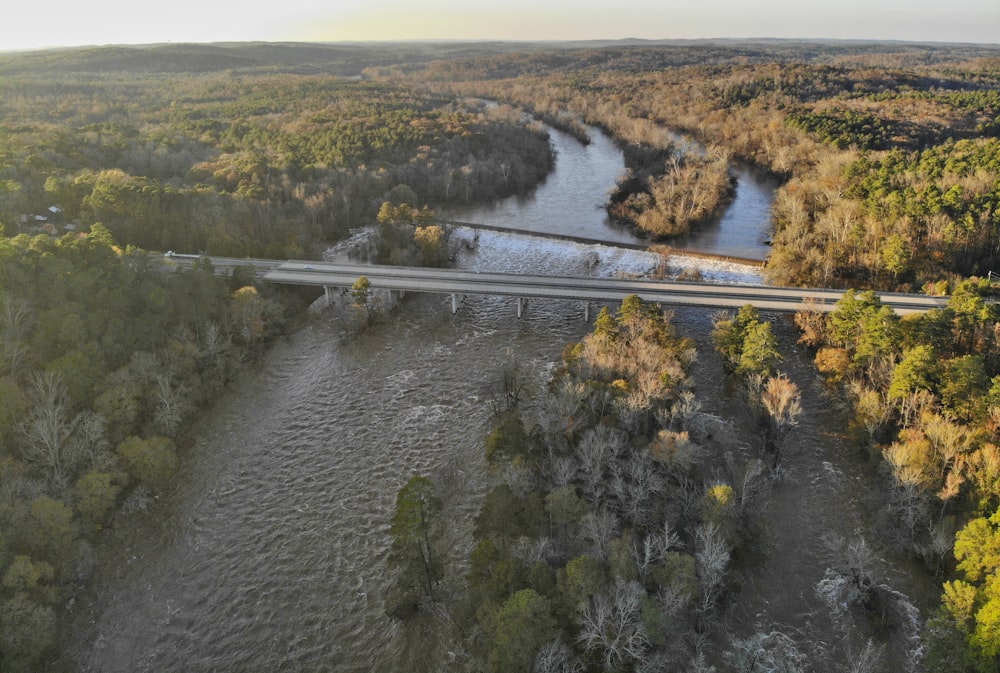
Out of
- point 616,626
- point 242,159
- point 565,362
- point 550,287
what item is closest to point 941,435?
point 616,626

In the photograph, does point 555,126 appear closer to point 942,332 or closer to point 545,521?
point 942,332

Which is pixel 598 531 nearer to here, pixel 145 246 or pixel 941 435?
pixel 941 435

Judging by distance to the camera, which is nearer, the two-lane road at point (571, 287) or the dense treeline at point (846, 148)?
the two-lane road at point (571, 287)

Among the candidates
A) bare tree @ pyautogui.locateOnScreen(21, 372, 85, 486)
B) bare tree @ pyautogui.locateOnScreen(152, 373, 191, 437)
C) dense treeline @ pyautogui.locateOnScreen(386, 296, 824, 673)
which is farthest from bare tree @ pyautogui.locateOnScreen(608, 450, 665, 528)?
bare tree @ pyautogui.locateOnScreen(21, 372, 85, 486)

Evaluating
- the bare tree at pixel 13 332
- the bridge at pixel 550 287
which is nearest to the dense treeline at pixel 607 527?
the bridge at pixel 550 287

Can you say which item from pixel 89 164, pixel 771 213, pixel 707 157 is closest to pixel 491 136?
pixel 707 157

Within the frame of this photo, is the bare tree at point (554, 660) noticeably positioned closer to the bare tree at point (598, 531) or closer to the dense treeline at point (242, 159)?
the bare tree at point (598, 531)

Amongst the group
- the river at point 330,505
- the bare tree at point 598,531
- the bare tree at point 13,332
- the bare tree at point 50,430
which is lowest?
the river at point 330,505
